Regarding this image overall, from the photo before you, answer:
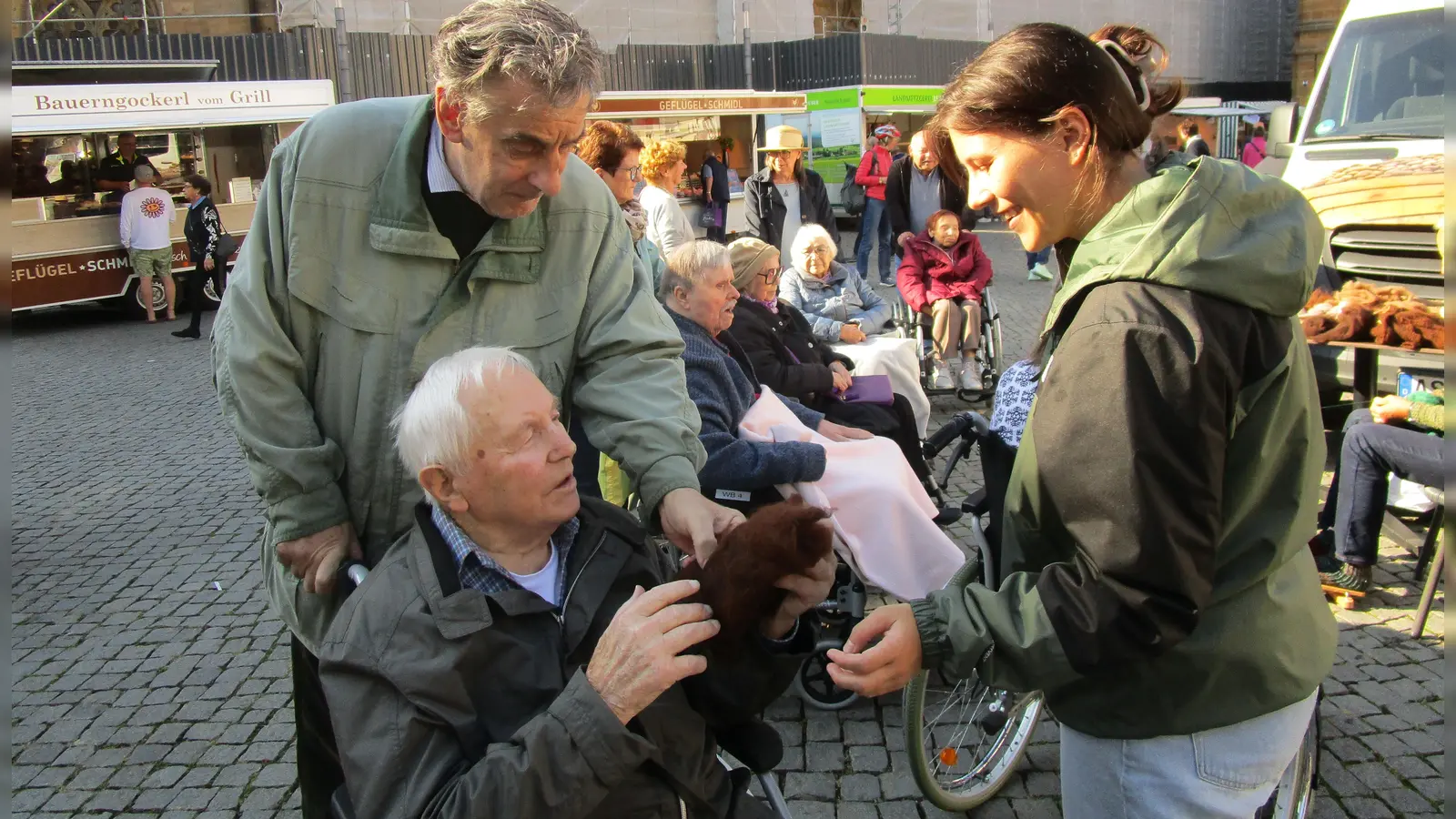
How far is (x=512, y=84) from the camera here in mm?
2000

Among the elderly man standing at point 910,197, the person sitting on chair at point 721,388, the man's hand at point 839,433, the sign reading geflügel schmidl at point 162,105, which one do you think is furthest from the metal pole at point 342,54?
the man's hand at point 839,433

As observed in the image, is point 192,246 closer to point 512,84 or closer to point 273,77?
point 273,77

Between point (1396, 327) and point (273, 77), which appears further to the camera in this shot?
point (273, 77)

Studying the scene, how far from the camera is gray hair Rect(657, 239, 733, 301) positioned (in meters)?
4.70

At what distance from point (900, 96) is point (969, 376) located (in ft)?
55.5

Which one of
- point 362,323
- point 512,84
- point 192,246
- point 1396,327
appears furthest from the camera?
point 192,246

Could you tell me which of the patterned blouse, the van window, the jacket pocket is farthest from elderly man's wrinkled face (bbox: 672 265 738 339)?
the van window

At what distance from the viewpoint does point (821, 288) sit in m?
7.80

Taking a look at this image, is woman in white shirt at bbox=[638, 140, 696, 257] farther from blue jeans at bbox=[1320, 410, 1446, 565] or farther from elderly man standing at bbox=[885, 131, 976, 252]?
blue jeans at bbox=[1320, 410, 1446, 565]

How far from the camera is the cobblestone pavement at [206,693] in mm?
3521

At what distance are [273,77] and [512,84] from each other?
17.9m

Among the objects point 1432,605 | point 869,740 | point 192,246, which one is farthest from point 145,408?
point 1432,605

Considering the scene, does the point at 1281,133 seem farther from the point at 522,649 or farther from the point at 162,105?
the point at 162,105

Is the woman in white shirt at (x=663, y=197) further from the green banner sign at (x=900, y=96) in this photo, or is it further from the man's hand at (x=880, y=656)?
the green banner sign at (x=900, y=96)
